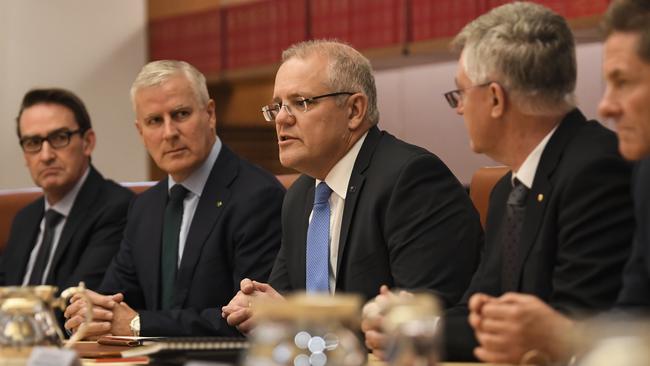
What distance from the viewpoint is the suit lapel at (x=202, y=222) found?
380cm

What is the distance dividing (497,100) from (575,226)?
0.41 meters

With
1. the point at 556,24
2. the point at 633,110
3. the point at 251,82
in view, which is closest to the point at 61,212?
the point at 556,24

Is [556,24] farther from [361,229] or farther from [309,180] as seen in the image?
[309,180]

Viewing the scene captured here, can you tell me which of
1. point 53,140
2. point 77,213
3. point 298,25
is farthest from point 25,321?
point 298,25

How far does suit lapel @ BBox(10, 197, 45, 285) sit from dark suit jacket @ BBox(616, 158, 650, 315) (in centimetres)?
324

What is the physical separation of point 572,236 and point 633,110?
33 cm

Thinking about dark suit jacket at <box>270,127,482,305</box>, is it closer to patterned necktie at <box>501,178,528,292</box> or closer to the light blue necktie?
the light blue necktie

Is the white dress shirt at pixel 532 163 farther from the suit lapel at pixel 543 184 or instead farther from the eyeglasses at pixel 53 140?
the eyeglasses at pixel 53 140

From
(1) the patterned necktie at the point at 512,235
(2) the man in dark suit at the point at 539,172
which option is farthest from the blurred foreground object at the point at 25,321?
(1) the patterned necktie at the point at 512,235

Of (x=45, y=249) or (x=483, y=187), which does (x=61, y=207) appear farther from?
(x=483, y=187)

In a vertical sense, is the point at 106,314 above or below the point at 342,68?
below

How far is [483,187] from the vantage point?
345 cm

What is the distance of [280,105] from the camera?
3.38m

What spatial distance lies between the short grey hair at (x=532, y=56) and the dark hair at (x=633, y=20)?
0.36 m
